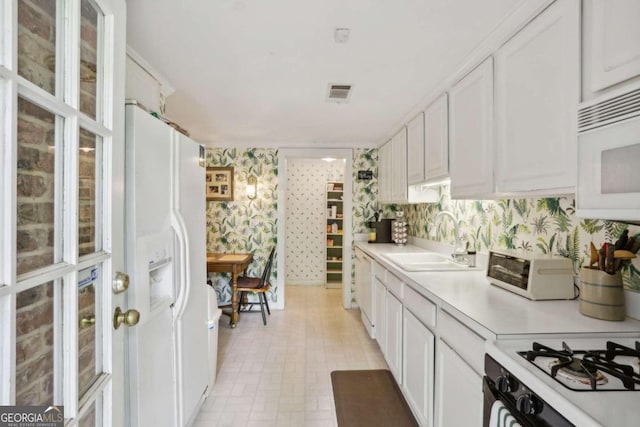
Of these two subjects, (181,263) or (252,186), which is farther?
(252,186)

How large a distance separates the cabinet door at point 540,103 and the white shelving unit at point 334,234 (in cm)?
424

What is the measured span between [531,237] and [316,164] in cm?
436

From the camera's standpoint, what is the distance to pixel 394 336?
2.34m

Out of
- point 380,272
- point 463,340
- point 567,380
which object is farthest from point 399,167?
point 567,380

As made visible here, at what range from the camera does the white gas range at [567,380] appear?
72 centimetres

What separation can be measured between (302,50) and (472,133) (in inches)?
43.2

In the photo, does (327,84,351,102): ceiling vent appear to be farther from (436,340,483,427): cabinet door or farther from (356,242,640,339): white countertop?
(436,340,483,427): cabinet door

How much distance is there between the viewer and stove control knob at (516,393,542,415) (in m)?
0.82

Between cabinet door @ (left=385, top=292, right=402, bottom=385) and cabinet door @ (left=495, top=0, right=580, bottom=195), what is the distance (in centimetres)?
118

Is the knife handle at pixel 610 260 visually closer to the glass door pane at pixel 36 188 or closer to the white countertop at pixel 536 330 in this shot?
the white countertop at pixel 536 330

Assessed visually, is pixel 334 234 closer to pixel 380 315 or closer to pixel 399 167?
pixel 399 167

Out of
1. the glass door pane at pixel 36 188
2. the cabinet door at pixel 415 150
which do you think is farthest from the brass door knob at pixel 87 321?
the cabinet door at pixel 415 150

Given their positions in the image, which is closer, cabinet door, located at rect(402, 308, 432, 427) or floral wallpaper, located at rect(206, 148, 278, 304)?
cabinet door, located at rect(402, 308, 432, 427)

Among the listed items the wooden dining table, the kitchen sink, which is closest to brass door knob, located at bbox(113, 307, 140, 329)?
the kitchen sink
